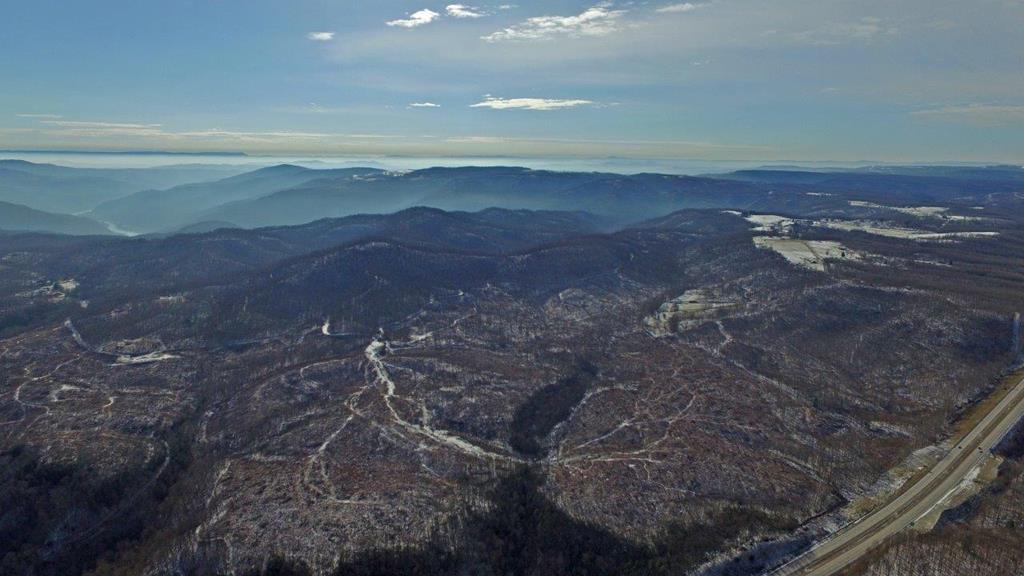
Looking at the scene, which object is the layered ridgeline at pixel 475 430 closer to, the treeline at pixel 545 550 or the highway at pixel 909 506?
the treeline at pixel 545 550

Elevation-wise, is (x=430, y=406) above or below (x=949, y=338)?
below

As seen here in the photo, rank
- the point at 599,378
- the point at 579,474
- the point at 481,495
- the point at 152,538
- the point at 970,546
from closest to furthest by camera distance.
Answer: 1. the point at 970,546
2. the point at 152,538
3. the point at 481,495
4. the point at 579,474
5. the point at 599,378

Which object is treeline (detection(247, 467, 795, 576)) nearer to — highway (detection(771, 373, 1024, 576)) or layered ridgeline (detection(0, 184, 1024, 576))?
layered ridgeline (detection(0, 184, 1024, 576))

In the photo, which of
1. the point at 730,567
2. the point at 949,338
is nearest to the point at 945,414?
the point at 949,338

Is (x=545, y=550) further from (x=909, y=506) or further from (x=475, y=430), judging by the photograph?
(x=909, y=506)

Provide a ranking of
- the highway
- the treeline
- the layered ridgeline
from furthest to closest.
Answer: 1. the layered ridgeline
2. the treeline
3. the highway

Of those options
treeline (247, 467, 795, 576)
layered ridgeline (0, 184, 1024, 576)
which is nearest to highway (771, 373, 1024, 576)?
layered ridgeline (0, 184, 1024, 576)

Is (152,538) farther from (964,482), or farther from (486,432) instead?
(964,482)
